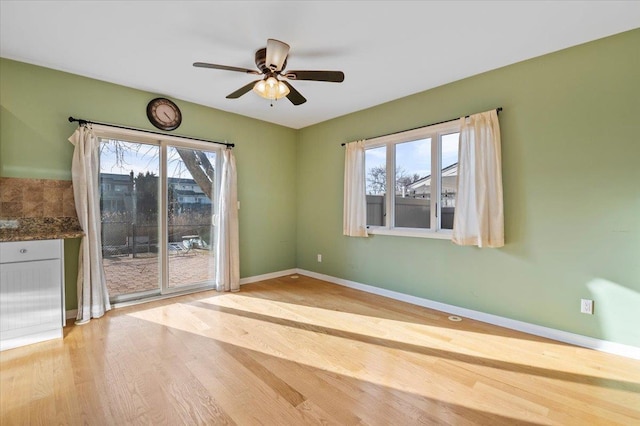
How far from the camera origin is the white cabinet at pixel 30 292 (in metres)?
2.40

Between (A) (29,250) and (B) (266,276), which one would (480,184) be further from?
(A) (29,250)

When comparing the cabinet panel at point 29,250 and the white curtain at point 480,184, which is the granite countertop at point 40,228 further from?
the white curtain at point 480,184

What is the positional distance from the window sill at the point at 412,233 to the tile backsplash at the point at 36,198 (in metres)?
3.58

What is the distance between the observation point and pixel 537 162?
8.98 ft

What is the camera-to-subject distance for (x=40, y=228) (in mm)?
2881

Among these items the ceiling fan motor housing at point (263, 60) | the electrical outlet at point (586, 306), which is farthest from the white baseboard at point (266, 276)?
the electrical outlet at point (586, 306)

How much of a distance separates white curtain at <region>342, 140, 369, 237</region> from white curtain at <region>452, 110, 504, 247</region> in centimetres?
130

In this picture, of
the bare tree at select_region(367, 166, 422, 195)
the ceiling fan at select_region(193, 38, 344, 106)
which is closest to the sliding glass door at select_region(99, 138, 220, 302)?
the ceiling fan at select_region(193, 38, 344, 106)

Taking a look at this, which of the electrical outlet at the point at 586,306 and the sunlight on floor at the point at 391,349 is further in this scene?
the electrical outlet at the point at 586,306

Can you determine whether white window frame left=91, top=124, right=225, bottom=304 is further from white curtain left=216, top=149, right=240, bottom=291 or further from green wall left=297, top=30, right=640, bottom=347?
green wall left=297, top=30, right=640, bottom=347

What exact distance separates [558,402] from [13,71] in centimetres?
527

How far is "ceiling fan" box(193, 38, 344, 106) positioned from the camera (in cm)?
237

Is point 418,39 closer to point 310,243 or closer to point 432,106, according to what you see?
point 432,106

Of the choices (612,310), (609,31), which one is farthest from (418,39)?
(612,310)
